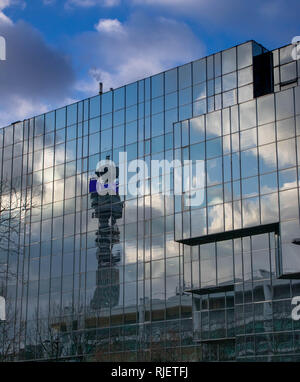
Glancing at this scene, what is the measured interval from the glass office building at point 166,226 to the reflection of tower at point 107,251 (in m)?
0.10

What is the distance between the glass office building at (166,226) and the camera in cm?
4450

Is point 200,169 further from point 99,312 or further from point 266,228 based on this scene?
point 99,312

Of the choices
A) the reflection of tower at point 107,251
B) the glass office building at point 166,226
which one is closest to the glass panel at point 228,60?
the glass office building at point 166,226

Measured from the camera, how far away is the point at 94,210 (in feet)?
190

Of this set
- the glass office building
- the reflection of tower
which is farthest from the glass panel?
the reflection of tower

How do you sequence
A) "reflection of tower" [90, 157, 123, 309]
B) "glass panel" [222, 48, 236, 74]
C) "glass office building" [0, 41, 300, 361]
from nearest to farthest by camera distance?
1. "glass office building" [0, 41, 300, 361]
2. "glass panel" [222, 48, 236, 74]
3. "reflection of tower" [90, 157, 123, 309]

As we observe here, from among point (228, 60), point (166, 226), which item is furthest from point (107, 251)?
point (228, 60)

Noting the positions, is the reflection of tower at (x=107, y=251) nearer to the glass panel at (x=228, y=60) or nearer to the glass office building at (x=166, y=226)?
the glass office building at (x=166, y=226)

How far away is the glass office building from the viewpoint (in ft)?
146

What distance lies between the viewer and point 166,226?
5216cm

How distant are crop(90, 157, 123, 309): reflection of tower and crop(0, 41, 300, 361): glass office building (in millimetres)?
102

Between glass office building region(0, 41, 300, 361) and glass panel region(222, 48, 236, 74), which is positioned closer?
glass office building region(0, 41, 300, 361)

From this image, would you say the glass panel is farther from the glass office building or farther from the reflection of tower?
the reflection of tower
